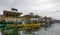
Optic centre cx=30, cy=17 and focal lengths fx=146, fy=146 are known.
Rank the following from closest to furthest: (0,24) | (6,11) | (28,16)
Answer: (0,24) < (6,11) < (28,16)

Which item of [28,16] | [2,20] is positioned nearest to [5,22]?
[2,20]

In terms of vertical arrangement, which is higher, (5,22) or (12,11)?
(12,11)

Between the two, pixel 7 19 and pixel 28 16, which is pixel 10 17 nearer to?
pixel 7 19

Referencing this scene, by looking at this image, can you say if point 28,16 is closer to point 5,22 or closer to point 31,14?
point 31,14

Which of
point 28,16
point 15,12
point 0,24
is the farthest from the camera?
point 28,16

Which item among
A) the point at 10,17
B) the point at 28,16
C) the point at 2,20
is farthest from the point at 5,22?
the point at 28,16

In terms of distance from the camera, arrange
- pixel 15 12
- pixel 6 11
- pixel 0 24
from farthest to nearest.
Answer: pixel 15 12, pixel 6 11, pixel 0 24

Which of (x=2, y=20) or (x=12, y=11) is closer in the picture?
(x=2, y=20)

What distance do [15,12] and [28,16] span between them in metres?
9.68

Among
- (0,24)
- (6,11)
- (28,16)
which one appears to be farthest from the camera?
(28,16)

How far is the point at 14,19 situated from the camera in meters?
24.3

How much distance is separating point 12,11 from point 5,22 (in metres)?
2.69

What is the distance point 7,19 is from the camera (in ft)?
75.1

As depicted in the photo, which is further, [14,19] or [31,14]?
[31,14]
